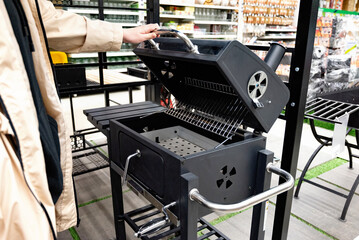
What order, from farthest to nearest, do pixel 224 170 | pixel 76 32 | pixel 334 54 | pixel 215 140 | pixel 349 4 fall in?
pixel 349 4, pixel 334 54, pixel 215 140, pixel 76 32, pixel 224 170

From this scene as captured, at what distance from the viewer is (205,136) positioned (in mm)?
1340

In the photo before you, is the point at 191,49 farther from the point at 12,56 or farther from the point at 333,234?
the point at 333,234

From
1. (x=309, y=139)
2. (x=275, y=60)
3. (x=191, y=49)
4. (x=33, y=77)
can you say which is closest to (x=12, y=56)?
(x=33, y=77)

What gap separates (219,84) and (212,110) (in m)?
0.16

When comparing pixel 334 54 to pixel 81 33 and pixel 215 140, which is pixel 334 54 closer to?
pixel 215 140

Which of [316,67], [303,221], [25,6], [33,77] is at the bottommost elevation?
[303,221]

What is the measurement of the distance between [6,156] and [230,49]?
0.70 m

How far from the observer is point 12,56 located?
0.73 meters

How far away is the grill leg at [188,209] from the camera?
90cm

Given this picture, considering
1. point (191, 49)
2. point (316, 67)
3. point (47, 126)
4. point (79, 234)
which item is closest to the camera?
point (47, 126)

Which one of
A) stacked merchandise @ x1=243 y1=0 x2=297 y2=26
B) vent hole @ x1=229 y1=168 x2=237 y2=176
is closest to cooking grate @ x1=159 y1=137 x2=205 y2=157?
vent hole @ x1=229 y1=168 x2=237 y2=176

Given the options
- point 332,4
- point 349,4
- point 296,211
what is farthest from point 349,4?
point 296,211

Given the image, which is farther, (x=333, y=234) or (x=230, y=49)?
(x=333, y=234)

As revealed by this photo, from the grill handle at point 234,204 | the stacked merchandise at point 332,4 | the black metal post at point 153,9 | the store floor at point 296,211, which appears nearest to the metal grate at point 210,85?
the grill handle at point 234,204
